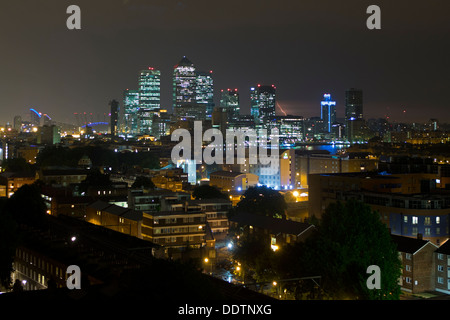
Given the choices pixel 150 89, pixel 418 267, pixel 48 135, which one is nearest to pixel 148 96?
pixel 150 89

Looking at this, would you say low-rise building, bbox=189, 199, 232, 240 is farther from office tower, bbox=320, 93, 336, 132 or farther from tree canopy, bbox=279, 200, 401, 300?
office tower, bbox=320, 93, 336, 132

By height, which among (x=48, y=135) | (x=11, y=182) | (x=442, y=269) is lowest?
(x=442, y=269)

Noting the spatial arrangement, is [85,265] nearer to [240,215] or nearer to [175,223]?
[175,223]

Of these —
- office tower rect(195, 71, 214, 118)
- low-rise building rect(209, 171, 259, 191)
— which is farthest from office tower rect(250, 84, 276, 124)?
low-rise building rect(209, 171, 259, 191)

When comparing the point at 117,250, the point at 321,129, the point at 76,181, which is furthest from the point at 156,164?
the point at 321,129

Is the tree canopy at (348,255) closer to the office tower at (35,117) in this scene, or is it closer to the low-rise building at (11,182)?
the low-rise building at (11,182)

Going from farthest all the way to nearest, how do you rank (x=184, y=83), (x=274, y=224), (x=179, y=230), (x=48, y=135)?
(x=184, y=83), (x=48, y=135), (x=179, y=230), (x=274, y=224)

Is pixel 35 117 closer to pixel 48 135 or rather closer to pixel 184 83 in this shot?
pixel 184 83
